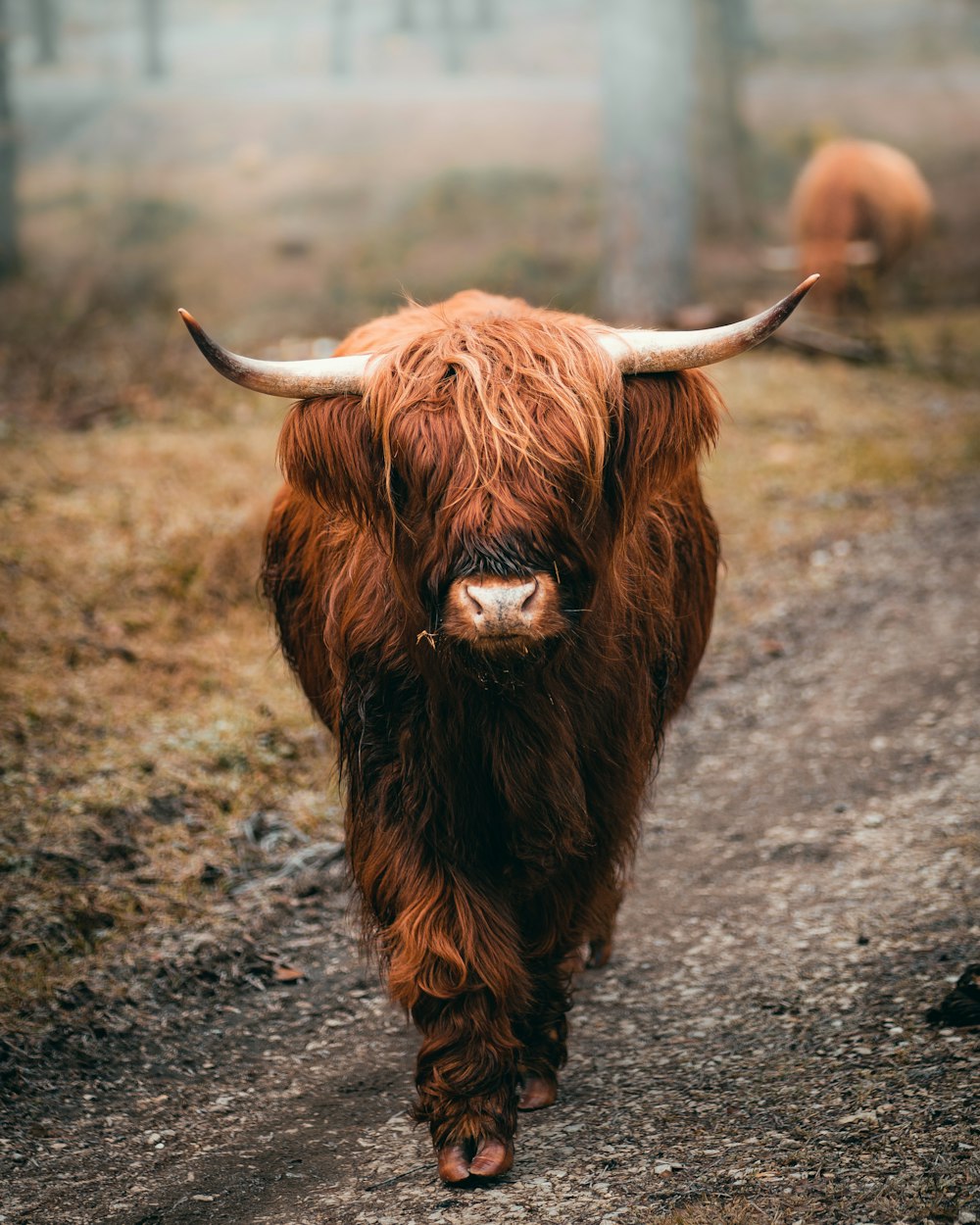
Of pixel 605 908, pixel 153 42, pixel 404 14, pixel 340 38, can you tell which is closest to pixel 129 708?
pixel 605 908

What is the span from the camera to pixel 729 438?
847cm

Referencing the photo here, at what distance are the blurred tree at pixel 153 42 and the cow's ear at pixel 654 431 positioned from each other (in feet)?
57.0

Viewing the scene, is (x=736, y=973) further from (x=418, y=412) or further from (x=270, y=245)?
(x=270, y=245)

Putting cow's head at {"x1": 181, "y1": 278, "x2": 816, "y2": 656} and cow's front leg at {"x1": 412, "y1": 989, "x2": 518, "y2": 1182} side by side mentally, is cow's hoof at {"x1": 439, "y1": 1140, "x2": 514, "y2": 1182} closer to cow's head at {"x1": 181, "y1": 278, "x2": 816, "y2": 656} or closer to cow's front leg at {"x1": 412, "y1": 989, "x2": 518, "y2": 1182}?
cow's front leg at {"x1": 412, "y1": 989, "x2": 518, "y2": 1182}

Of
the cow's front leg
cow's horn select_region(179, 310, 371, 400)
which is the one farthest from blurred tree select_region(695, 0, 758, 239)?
Answer: the cow's front leg

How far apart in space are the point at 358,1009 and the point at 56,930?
91 cm

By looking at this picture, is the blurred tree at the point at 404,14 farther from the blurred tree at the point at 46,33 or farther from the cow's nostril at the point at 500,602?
the cow's nostril at the point at 500,602

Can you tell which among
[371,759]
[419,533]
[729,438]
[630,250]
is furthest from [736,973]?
[630,250]

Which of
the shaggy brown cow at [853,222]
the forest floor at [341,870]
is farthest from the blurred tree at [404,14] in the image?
the forest floor at [341,870]

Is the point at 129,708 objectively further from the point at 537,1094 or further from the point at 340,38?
the point at 340,38

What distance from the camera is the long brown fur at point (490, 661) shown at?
242 cm

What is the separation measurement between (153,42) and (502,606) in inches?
710

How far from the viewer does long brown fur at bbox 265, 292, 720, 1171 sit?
2420 mm

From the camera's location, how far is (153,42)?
17656 mm
